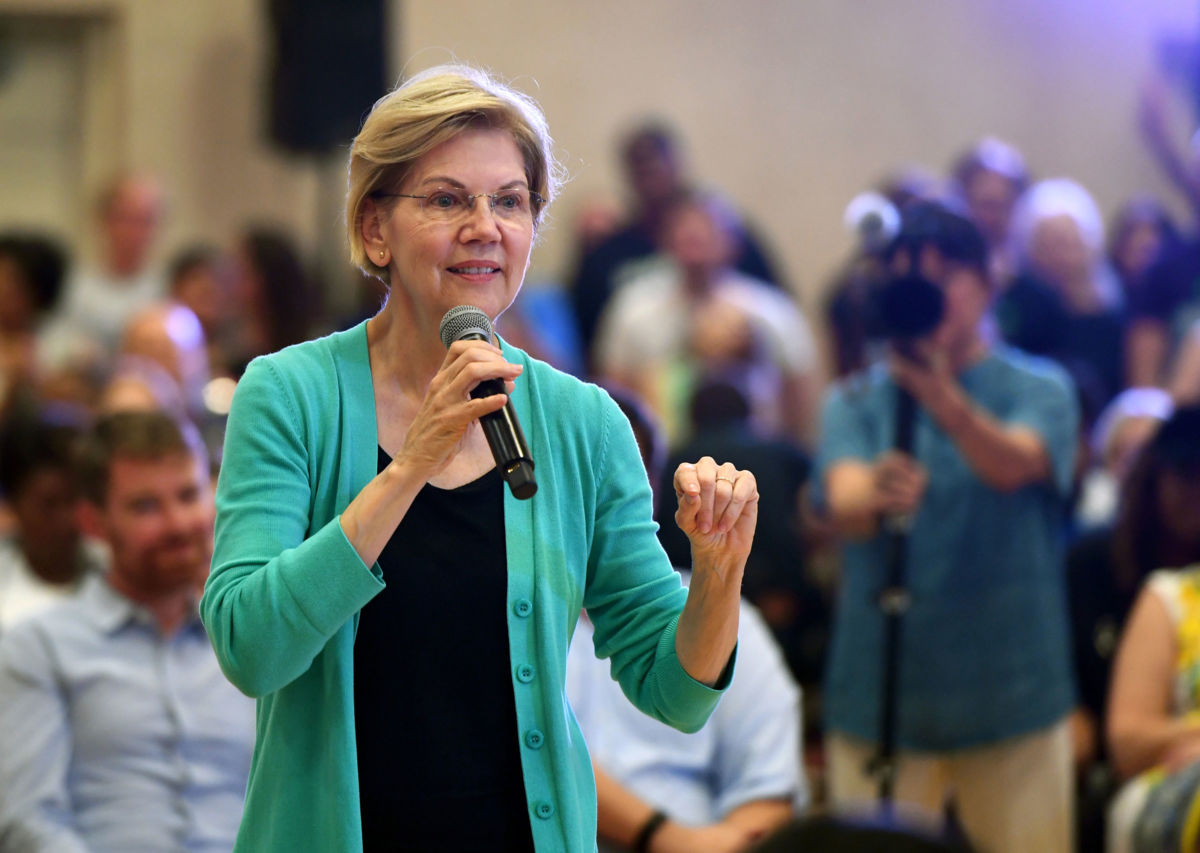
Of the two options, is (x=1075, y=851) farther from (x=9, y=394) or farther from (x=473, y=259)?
(x=9, y=394)

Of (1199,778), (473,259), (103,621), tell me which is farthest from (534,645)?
(1199,778)

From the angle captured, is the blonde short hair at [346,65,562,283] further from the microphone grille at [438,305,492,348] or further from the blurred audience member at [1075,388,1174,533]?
the blurred audience member at [1075,388,1174,533]

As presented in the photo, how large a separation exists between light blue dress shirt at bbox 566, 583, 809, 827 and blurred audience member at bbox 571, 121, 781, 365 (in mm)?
3285

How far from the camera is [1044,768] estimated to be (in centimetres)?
325

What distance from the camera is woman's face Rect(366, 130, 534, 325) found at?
1552 mm

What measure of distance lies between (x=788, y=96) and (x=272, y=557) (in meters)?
6.38

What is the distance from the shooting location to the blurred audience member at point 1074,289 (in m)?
5.16

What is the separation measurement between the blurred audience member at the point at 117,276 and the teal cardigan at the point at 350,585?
4.63m

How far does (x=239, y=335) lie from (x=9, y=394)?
818mm

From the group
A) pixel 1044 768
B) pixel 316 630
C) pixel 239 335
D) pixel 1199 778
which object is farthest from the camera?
pixel 239 335

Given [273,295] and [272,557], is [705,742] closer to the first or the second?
[272,557]

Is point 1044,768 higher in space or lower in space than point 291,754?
lower

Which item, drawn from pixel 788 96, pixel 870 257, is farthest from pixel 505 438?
pixel 788 96

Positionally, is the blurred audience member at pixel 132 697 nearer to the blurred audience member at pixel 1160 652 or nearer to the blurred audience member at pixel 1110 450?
the blurred audience member at pixel 1160 652
